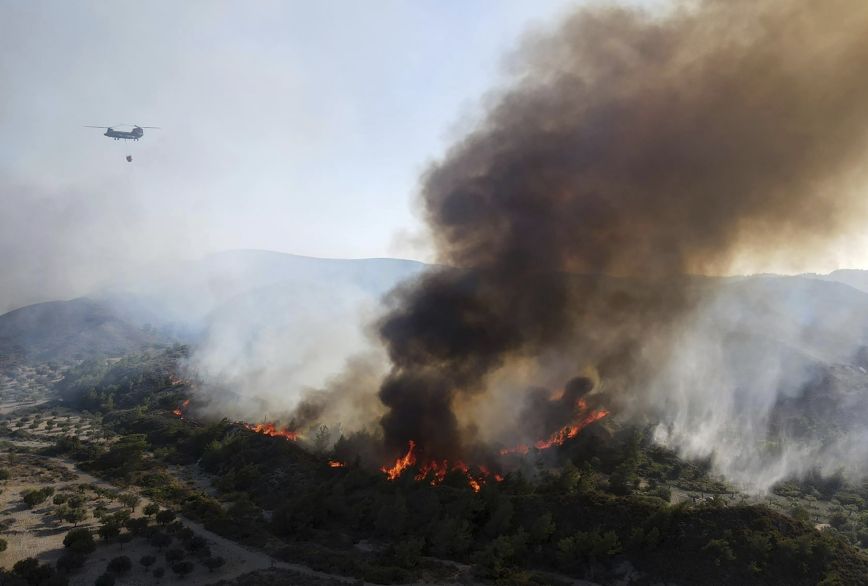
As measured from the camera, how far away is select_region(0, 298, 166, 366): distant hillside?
131 meters

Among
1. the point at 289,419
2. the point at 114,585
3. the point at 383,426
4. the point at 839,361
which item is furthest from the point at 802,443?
the point at 114,585

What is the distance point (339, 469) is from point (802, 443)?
178 feet

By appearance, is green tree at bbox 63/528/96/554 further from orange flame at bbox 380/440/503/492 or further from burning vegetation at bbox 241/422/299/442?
burning vegetation at bbox 241/422/299/442

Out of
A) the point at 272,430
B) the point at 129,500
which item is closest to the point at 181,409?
the point at 272,430

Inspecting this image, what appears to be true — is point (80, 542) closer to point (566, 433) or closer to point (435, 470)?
point (435, 470)

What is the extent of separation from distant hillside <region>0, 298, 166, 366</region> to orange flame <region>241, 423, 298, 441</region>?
94009 mm

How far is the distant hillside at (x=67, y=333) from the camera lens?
130875 millimetres

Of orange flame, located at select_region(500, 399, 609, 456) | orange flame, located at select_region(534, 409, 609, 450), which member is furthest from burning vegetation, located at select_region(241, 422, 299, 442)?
orange flame, located at select_region(534, 409, 609, 450)

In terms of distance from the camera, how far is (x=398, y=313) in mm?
55969

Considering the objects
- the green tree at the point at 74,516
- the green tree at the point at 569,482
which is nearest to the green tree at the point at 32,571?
the green tree at the point at 74,516

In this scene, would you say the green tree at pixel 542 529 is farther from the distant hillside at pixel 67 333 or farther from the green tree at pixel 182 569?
the distant hillside at pixel 67 333

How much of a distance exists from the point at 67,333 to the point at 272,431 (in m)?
123

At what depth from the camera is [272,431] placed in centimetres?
5731

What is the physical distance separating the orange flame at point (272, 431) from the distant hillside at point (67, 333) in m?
94.0
